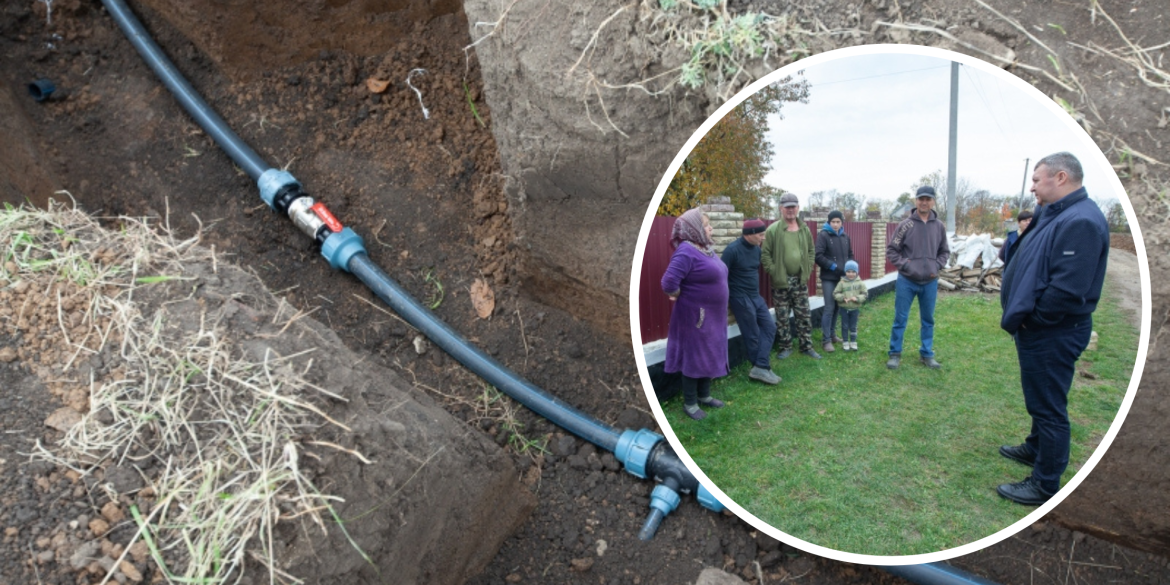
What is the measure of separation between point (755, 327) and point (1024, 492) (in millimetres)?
875

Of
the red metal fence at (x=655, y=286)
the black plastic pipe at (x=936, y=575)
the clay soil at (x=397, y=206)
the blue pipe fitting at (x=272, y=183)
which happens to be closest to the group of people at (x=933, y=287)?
the red metal fence at (x=655, y=286)

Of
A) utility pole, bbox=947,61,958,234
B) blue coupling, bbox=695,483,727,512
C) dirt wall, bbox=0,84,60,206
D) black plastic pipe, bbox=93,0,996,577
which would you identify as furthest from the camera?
dirt wall, bbox=0,84,60,206

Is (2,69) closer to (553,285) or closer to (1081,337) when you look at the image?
(553,285)

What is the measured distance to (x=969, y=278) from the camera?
67.8 inches

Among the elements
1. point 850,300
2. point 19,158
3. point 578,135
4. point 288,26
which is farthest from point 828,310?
point 19,158

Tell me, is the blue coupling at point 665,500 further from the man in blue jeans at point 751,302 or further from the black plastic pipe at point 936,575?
the man in blue jeans at point 751,302

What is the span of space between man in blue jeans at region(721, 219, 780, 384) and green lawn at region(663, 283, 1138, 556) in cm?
4

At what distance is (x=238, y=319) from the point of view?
233cm

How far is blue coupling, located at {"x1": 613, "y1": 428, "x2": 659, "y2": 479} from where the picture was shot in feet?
10.1

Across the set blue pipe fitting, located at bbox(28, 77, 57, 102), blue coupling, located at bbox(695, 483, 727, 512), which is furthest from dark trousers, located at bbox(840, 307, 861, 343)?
blue pipe fitting, located at bbox(28, 77, 57, 102)

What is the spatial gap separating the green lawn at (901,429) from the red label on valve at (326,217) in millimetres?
2543

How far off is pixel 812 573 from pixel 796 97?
196cm

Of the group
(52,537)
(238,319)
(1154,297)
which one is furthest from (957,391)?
(52,537)

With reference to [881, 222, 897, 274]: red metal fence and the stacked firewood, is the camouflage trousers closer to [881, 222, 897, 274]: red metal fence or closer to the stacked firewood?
[881, 222, 897, 274]: red metal fence
